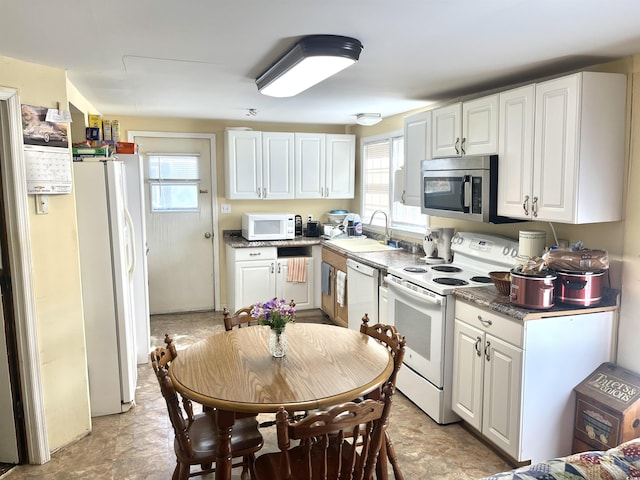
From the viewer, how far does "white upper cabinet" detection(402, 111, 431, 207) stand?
3.69 metres

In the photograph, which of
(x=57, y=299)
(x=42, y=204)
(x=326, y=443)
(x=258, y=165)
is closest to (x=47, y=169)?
(x=42, y=204)

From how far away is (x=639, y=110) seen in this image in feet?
7.88

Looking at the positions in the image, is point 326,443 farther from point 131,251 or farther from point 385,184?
point 385,184

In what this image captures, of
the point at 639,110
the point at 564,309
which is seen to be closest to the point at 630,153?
the point at 639,110

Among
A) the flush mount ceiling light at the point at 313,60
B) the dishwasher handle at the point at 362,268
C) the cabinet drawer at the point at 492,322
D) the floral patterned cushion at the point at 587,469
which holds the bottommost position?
the floral patterned cushion at the point at 587,469

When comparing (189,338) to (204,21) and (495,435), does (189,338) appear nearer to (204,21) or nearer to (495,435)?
(495,435)

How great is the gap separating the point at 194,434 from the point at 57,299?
49.5 inches

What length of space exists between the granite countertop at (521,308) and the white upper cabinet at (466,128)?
2.98ft

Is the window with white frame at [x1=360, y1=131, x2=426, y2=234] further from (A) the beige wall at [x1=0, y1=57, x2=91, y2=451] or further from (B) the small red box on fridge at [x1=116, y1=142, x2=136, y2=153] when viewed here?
(A) the beige wall at [x1=0, y1=57, x2=91, y2=451]

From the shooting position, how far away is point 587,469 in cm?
135

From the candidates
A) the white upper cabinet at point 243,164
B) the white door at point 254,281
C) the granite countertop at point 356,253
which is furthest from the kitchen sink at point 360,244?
the white upper cabinet at point 243,164

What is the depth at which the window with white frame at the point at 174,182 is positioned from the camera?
521 cm

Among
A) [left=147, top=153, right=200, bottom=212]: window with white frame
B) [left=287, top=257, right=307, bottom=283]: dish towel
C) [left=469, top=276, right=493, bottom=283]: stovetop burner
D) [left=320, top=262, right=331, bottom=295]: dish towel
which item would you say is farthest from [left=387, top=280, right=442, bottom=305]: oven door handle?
[left=147, top=153, right=200, bottom=212]: window with white frame

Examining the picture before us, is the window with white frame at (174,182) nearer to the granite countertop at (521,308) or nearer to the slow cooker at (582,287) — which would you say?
the granite countertop at (521,308)
